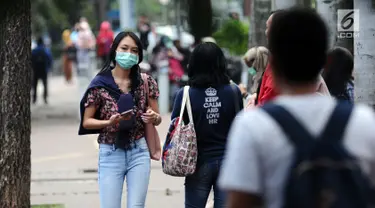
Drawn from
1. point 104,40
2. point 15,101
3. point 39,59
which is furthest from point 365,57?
point 104,40

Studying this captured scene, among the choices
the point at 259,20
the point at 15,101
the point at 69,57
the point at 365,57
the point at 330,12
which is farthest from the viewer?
the point at 69,57

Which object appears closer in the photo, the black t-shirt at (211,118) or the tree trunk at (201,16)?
the black t-shirt at (211,118)

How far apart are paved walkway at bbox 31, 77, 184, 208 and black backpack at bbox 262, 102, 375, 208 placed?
6932 millimetres

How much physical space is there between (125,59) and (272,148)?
13.1 feet

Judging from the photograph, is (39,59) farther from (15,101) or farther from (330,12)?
(15,101)

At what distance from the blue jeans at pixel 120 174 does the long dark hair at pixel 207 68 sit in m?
0.65

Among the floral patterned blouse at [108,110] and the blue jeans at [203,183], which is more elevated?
the floral patterned blouse at [108,110]

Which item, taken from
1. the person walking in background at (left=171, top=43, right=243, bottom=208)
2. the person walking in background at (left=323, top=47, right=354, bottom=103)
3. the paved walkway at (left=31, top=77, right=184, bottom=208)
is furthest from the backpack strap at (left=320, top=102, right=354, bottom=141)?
the paved walkway at (left=31, top=77, right=184, bottom=208)

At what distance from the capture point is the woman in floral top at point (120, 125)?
7.05 metres

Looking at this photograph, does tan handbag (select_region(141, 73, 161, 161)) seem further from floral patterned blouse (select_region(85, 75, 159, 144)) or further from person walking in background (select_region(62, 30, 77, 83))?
person walking in background (select_region(62, 30, 77, 83))

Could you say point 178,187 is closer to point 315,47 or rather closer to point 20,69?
point 20,69

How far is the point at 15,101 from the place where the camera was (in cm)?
862

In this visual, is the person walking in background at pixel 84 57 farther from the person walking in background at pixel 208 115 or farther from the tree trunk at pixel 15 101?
the person walking in background at pixel 208 115

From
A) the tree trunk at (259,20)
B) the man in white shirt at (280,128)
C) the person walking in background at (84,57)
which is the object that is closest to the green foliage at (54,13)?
the person walking in background at (84,57)
